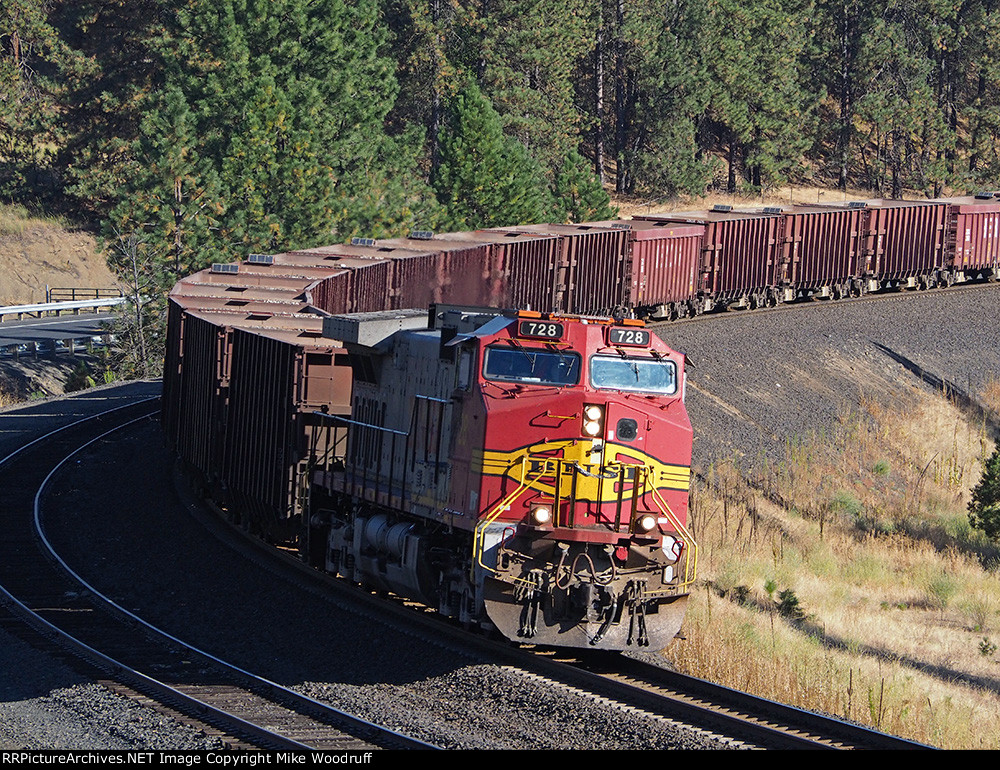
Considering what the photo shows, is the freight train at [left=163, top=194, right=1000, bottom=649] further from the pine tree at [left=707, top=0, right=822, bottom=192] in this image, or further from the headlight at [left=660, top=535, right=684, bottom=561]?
the pine tree at [left=707, top=0, right=822, bottom=192]

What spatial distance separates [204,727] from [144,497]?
508 inches

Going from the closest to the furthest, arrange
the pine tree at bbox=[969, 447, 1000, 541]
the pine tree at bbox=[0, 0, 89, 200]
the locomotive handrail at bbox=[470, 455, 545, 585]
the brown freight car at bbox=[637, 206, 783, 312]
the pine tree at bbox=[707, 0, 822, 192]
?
1. the locomotive handrail at bbox=[470, 455, 545, 585]
2. the pine tree at bbox=[969, 447, 1000, 541]
3. the brown freight car at bbox=[637, 206, 783, 312]
4. the pine tree at bbox=[0, 0, 89, 200]
5. the pine tree at bbox=[707, 0, 822, 192]

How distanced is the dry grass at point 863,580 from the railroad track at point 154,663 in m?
4.67

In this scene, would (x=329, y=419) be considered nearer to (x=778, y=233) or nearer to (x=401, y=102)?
(x=778, y=233)

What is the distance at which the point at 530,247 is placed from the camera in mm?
37719

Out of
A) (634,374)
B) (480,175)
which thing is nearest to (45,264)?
(480,175)

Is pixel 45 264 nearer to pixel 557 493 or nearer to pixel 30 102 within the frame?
pixel 30 102

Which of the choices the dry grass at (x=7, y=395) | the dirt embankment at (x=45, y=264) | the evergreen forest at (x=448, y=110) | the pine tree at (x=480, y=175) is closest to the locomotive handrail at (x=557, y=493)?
the dry grass at (x=7, y=395)

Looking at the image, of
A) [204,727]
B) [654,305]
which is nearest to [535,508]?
[204,727]

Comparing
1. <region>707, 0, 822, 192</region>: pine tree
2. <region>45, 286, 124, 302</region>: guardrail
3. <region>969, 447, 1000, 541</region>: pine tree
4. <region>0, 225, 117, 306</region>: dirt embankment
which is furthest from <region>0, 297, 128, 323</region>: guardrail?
<region>969, 447, 1000, 541</region>: pine tree

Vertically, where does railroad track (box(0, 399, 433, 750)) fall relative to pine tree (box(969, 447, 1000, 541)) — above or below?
above

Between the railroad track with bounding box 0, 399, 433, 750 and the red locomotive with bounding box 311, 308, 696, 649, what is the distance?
2.28 metres

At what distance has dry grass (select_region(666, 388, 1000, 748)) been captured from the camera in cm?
1543

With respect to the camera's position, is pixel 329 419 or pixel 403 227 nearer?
pixel 329 419
